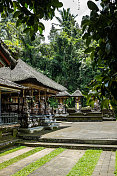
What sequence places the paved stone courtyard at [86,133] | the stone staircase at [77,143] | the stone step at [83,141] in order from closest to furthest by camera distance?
the stone staircase at [77,143] < the stone step at [83,141] < the paved stone courtyard at [86,133]

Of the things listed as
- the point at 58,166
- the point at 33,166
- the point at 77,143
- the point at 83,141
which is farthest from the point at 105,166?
the point at 77,143

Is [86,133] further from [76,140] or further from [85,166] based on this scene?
[85,166]

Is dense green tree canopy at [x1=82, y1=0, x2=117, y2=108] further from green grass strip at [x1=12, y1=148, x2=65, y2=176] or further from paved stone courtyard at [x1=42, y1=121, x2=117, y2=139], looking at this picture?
paved stone courtyard at [x1=42, y1=121, x2=117, y2=139]

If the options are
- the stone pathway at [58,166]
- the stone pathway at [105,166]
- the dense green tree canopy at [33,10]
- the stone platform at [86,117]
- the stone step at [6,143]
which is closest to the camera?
the dense green tree canopy at [33,10]

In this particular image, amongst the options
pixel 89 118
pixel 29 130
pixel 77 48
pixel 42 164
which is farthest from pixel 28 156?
pixel 77 48

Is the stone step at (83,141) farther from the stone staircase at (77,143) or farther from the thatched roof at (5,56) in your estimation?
the thatched roof at (5,56)

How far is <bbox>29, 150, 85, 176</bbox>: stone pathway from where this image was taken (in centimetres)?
490

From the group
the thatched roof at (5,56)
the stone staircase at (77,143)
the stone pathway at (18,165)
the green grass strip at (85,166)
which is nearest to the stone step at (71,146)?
the stone staircase at (77,143)

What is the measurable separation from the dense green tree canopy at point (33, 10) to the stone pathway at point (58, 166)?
3.93 meters

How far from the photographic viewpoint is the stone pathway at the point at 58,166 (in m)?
4.90

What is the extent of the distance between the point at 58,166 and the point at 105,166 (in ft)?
4.46

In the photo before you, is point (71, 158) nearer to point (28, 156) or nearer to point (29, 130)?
point (28, 156)

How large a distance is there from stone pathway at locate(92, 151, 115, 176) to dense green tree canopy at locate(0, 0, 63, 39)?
4.00m

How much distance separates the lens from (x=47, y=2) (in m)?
2.06
